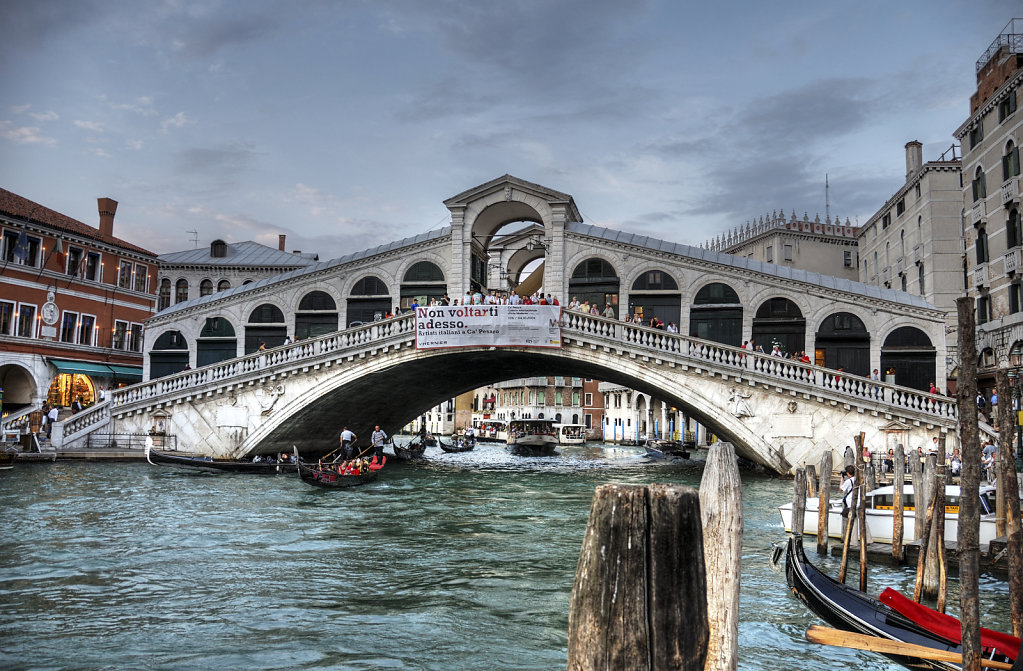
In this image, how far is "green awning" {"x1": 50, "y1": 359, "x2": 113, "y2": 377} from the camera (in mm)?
28656

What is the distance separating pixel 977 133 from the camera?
1024 inches

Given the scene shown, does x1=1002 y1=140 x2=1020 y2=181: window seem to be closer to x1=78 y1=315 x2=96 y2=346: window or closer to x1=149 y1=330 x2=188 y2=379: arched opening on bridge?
x1=149 y1=330 x2=188 y2=379: arched opening on bridge

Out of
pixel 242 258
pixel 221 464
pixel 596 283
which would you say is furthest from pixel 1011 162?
pixel 242 258

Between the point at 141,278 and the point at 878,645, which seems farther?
the point at 141,278

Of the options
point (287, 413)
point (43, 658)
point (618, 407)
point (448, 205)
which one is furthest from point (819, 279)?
point (618, 407)

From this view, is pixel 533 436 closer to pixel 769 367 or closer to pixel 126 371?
pixel 126 371

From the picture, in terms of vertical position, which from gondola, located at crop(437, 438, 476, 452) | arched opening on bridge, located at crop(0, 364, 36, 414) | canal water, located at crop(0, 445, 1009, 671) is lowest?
canal water, located at crop(0, 445, 1009, 671)

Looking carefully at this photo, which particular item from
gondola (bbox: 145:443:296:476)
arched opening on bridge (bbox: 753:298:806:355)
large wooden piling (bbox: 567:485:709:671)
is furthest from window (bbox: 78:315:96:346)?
large wooden piling (bbox: 567:485:709:671)

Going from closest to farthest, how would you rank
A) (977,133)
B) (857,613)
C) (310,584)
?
(857,613) < (310,584) < (977,133)

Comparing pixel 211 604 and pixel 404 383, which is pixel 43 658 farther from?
pixel 404 383

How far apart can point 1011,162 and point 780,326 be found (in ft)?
26.9

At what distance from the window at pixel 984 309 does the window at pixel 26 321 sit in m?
32.7

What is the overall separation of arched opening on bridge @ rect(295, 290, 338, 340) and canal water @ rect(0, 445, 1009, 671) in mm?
12549

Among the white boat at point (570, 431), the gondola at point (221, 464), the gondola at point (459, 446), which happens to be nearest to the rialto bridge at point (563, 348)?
the gondola at point (221, 464)
